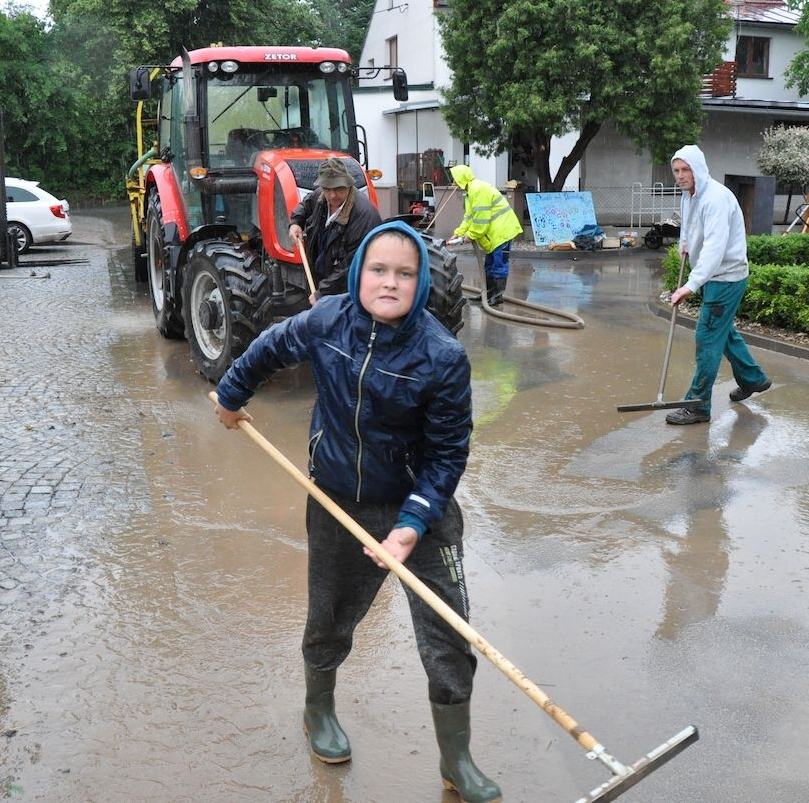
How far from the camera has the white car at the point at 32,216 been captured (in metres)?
18.4

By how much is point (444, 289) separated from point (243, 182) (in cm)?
206

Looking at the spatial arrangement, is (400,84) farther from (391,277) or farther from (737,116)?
(737,116)

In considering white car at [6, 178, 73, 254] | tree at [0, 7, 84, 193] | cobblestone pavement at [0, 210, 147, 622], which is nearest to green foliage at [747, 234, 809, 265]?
cobblestone pavement at [0, 210, 147, 622]

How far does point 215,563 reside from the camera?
4.82 metres

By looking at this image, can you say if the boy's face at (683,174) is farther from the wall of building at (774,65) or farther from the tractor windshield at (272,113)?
the wall of building at (774,65)

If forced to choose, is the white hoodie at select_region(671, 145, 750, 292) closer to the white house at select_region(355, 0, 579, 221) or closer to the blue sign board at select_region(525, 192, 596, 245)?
the blue sign board at select_region(525, 192, 596, 245)

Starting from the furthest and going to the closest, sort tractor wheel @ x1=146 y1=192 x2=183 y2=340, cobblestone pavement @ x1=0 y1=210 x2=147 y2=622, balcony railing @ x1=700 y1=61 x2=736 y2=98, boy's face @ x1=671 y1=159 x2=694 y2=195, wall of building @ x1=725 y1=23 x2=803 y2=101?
wall of building @ x1=725 y1=23 x2=803 y2=101 < balcony railing @ x1=700 y1=61 x2=736 y2=98 < tractor wheel @ x1=146 y1=192 x2=183 y2=340 < boy's face @ x1=671 y1=159 x2=694 y2=195 < cobblestone pavement @ x1=0 y1=210 x2=147 y2=622

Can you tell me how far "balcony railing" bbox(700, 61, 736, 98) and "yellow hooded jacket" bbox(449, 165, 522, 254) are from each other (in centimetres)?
1911

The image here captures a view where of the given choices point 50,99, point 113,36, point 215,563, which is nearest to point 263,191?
point 215,563

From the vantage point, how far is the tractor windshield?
881 centimetres

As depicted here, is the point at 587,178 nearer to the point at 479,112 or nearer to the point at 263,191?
the point at 479,112

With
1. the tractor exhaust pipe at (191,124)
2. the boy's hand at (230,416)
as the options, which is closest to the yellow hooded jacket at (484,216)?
the tractor exhaust pipe at (191,124)

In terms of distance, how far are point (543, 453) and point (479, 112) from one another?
572 inches

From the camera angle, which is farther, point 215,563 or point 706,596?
point 215,563
